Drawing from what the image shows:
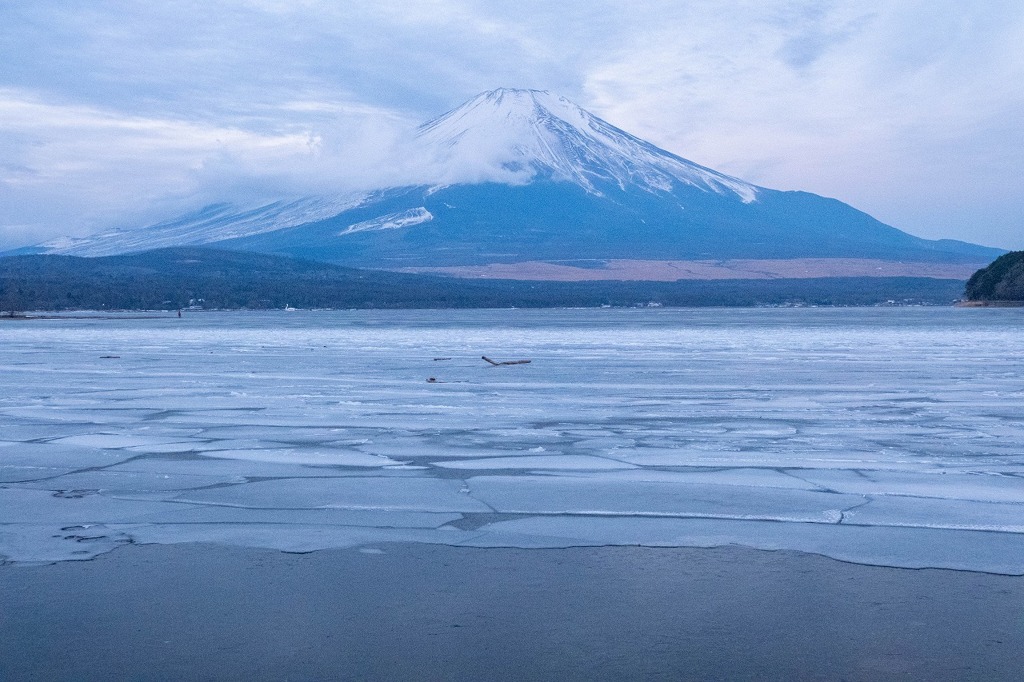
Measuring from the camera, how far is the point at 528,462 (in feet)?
36.2

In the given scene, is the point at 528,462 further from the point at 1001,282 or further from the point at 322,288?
the point at 322,288

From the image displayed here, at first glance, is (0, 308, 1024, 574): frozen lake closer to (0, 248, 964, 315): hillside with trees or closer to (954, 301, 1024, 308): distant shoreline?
(954, 301, 1024, 308): distant shoreline

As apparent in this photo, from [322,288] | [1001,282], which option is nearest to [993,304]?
[1001,282]

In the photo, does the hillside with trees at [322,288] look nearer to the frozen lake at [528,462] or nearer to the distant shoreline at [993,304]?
the distant shoreline at [993,304]

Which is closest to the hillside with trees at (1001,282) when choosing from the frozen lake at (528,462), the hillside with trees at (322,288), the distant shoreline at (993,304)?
the distant shoreline at (993,304)

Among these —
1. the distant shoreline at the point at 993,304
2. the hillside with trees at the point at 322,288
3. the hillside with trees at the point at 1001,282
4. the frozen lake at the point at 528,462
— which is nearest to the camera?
the frozen lake at the point at 528,462

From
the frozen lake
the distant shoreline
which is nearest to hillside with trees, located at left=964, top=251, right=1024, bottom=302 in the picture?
the distant shoreline

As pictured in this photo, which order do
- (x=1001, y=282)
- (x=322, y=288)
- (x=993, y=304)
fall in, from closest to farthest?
(x=993, y=304)
(x=1001, y=282)
(x=322, y=288)

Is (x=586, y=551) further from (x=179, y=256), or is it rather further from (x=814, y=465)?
(x=179, y=256)

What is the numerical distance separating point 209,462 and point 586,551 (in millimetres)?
4988

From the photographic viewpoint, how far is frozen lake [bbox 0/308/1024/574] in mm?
7859

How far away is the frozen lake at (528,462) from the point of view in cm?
786

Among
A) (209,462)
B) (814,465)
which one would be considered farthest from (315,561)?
(814,465)

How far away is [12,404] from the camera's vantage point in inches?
690
